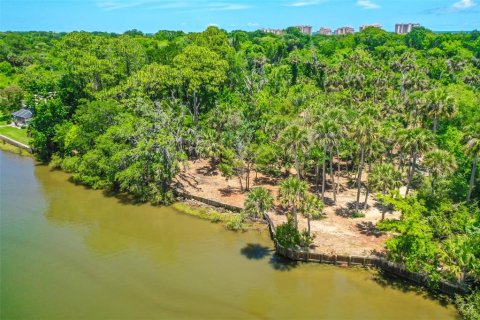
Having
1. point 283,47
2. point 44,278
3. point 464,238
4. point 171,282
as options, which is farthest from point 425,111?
point 283,47

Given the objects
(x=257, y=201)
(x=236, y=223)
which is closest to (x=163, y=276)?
(x=236, y=223)


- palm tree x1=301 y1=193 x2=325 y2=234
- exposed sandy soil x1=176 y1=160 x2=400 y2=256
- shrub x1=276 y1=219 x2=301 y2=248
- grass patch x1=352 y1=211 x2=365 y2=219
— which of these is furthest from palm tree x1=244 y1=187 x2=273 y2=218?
grass patch x1=352 y1=211 x2=365 y2=219

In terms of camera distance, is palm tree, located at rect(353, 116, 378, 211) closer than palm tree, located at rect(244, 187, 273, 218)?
No

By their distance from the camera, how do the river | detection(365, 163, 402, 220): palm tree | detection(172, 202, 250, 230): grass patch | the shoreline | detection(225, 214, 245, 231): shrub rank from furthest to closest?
detection(172, 202, 250, 230): grass patch < detection(365, 163, 402, 220): palm tree < detection(225, 214, 245, 231): shrub < the shoreline < the river

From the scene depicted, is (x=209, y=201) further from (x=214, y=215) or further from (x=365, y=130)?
(x=365, y=130)

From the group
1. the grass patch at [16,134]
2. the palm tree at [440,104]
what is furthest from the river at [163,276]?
the grass patch at [16,134]

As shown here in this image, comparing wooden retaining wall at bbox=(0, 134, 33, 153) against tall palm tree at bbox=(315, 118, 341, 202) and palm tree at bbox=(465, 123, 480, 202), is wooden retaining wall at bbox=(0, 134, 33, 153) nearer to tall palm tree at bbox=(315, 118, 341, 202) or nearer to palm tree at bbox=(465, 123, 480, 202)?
tall palm tree at bbox=(315, 118, 341, 202)
